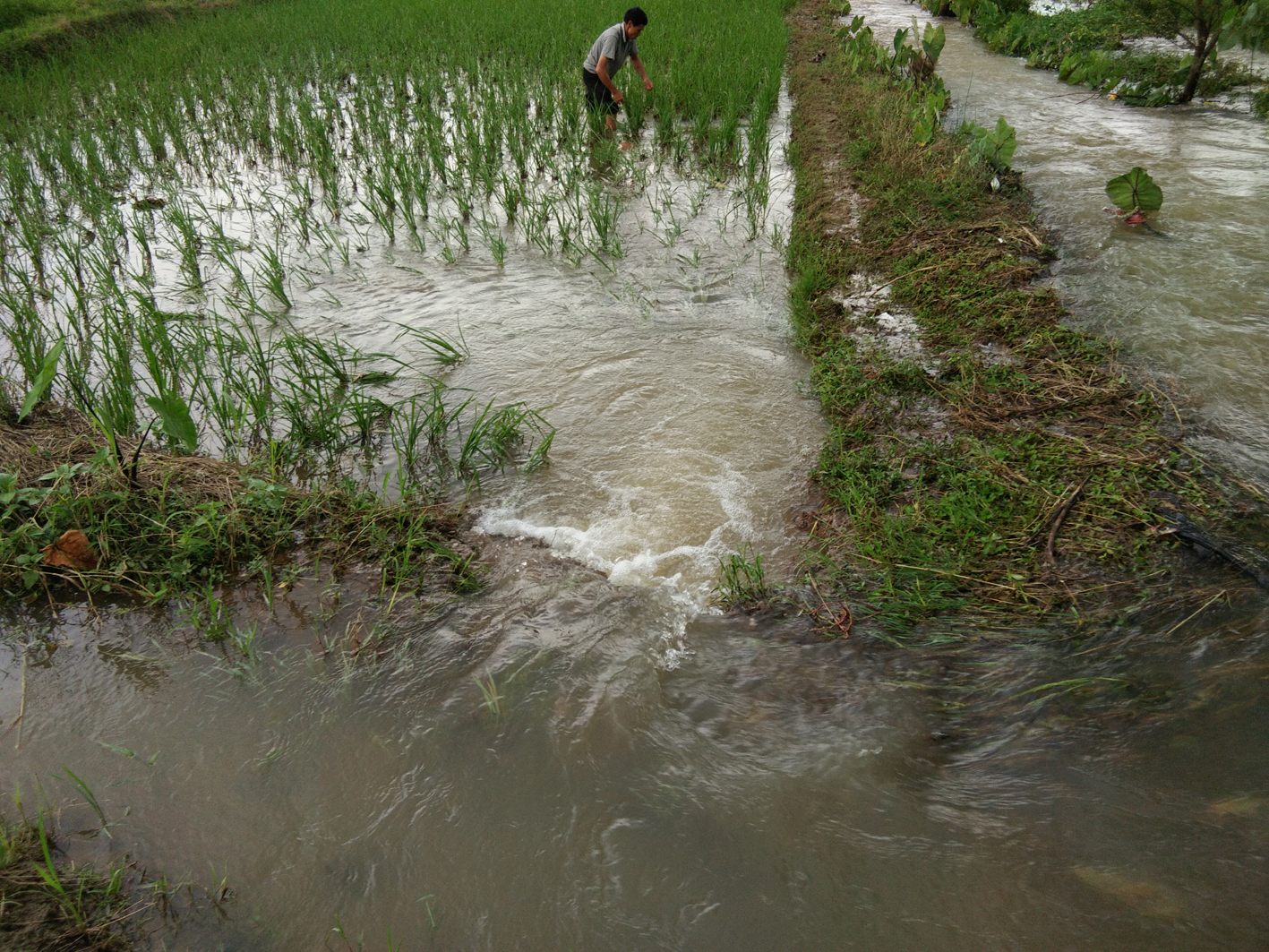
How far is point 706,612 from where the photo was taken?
2.16 m

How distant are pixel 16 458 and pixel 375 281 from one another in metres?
2.09

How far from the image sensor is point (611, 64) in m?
5.82

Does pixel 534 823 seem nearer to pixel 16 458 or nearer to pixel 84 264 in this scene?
pixel 16 458

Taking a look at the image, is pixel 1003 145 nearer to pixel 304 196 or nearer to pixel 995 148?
pixel 995 148

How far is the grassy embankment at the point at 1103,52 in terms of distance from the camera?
6336 millimetres

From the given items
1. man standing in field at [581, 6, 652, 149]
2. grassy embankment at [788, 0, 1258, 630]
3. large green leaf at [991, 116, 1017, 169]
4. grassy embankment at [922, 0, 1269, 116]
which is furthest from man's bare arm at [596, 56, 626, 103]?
grassy embankment at [922, 0, 1269, 116]

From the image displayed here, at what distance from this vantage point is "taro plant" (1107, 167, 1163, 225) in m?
3.83

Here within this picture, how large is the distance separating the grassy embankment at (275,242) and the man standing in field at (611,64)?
7.5 inches

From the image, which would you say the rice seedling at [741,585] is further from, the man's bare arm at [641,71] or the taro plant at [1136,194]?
the man's bare arm at [641,71]

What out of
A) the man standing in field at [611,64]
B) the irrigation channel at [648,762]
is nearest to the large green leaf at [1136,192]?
the irrigation channel at [648,762]

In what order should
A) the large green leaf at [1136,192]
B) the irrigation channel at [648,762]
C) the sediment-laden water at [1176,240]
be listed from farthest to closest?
the large green leaf at [1136,192] < the sediment-laden water at [1176,240] < the irrigation channel at [648,762]

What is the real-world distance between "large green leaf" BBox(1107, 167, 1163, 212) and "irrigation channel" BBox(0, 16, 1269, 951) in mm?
1647

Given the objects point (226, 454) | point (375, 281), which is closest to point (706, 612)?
point (226, 454)

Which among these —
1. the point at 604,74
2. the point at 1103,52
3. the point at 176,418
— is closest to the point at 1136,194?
the point at 604,74
